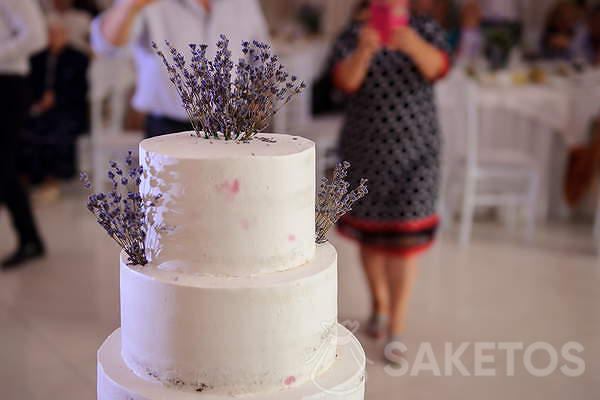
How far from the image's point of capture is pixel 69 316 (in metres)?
3.46

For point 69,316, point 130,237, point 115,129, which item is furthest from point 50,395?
point 115,129

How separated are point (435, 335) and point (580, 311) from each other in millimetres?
752

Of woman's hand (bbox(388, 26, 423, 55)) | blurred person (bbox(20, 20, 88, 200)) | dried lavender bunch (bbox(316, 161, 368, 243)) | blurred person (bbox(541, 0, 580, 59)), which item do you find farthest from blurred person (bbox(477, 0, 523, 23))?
dried lavender bunch (bbox(316, 161, 368, 243))

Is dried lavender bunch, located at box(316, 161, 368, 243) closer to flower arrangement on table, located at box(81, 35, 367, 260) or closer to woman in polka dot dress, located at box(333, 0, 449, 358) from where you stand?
flower arrangement on table, located at box(81, 35, 367, 260)

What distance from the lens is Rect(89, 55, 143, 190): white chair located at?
5.00m

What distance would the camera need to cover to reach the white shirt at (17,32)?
148 inches

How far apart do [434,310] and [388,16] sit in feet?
4.40

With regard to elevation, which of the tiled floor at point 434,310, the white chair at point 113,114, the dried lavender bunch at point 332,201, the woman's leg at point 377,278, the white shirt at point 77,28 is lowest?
the tiled floor at point 434,310

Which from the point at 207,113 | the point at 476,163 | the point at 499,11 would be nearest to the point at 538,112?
the point at 476,163

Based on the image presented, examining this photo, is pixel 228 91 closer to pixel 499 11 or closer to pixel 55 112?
pixel 55 112

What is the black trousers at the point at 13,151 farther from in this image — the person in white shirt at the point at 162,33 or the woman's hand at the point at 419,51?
the woman's hand at the point at 419,51

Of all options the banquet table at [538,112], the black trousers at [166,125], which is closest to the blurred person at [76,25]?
the banquet table at [538,112]

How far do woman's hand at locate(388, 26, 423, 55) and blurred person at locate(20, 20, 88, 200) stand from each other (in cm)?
308

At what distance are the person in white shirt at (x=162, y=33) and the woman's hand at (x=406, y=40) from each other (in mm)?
634
